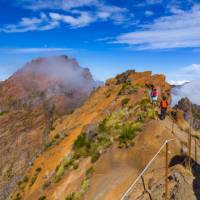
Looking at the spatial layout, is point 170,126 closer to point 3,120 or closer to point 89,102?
point 89,102

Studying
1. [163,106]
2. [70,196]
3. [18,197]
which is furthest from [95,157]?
[18,197]

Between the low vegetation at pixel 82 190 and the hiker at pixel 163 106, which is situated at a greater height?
the hiker at pixel 163 106

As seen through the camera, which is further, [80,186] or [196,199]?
[80,186]

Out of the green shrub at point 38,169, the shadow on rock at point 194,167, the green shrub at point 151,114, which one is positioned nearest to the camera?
the shadow on rock at point 194,167

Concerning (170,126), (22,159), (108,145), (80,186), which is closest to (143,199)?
(80,186)

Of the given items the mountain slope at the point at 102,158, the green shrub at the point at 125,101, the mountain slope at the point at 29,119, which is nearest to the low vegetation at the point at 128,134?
the mountain slope at the point at 102,158

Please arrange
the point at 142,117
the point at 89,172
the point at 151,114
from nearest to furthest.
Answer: the point at 89,172 < the point at 151,114 < the point at 142,117

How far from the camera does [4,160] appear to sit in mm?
113438

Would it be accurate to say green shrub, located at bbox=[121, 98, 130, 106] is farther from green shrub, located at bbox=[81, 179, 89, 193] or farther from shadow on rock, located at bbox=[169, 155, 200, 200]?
shadow on rock, located at bbox=[169, 155, 200, 200]

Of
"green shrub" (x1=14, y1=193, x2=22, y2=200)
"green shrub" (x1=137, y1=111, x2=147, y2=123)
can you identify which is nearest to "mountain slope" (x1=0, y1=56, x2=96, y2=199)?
"green shrub" (x1=14, y1=193, x2=22, y2=200)

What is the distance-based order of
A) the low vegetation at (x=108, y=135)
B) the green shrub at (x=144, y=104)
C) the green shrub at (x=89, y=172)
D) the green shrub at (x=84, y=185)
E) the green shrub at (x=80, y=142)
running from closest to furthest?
the green shrub at (x=84, y=185)
the green shrub at (x=89, y=172)
the low vegetation at (x=108, y=135)
the green shrub at (x=80, y=142)
the green shrub at (x=144, y=104)

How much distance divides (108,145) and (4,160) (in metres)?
83.1

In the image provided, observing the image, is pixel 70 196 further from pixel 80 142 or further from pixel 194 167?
pixel 194 167

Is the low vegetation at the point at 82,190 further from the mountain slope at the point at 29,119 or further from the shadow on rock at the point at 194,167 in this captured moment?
the mountain slope at the point at 29,119
